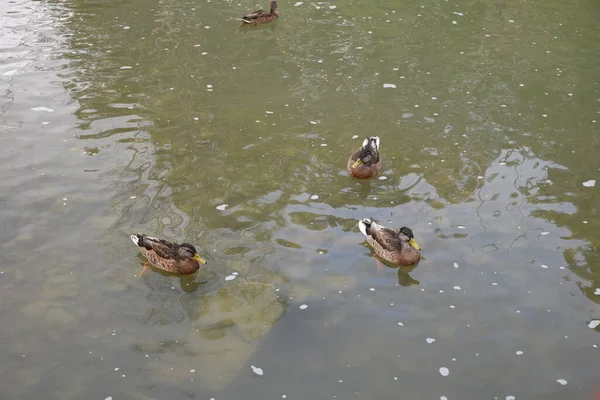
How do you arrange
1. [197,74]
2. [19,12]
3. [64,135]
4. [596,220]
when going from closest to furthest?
[596,220] → [64,135] → [197,74] → [19,12]

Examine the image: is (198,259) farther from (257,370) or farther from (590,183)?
(590,183)

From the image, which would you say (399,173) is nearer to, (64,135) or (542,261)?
(542,261)

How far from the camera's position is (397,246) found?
31.9 feet

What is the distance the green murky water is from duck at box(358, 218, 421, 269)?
0.71 ft

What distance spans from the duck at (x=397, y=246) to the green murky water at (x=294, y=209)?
216 mm

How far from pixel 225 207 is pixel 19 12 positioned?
13.3 m

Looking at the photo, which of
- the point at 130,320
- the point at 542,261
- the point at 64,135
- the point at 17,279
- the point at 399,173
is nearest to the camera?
the point at 130,320

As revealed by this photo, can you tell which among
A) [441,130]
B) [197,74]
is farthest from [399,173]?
[197,74]

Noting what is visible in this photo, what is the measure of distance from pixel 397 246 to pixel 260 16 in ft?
40.0

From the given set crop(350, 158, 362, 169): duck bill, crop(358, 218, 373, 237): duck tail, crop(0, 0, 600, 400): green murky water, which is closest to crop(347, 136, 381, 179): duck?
crop(350, 158, 362, 169): duck bill

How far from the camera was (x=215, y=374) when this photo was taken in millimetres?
7887

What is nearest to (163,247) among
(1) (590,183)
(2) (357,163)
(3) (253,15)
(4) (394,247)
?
(4) (394,247)

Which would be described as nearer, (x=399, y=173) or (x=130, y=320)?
(x=130, y=320)

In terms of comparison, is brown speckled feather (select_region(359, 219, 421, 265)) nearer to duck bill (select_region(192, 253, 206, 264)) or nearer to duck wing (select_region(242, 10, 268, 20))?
duck bill (select_region(192, 253, 206, 264))
